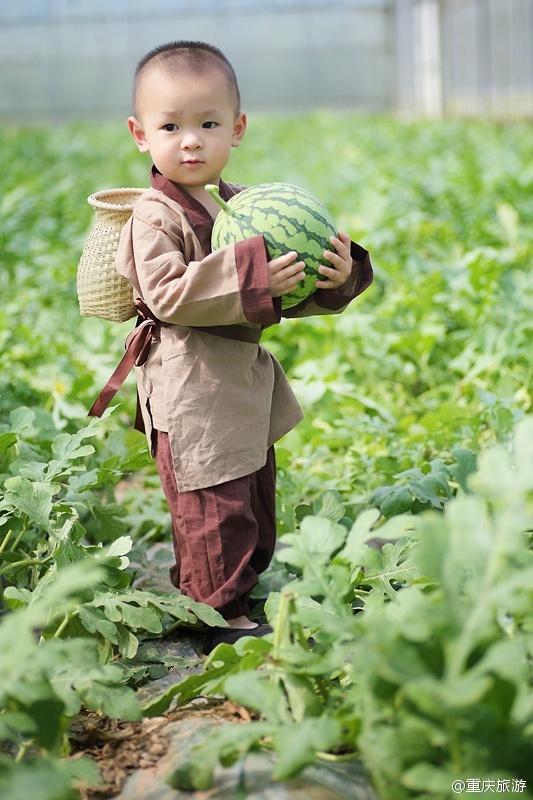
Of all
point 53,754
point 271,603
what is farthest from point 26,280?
point 53,754

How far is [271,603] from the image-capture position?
229cm

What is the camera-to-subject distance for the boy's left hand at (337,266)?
2516 millimetres

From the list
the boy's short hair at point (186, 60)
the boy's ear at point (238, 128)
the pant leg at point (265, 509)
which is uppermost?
the boy's short hair at point (186, 60)

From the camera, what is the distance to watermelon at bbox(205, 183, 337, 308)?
243cm

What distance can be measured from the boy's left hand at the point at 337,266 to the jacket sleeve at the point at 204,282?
17 centimetres

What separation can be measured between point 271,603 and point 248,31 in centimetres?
3423

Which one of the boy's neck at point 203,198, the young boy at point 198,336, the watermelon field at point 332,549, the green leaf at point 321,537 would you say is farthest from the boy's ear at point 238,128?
the green leaf at point 321,537

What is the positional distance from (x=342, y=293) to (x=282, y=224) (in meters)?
0.27

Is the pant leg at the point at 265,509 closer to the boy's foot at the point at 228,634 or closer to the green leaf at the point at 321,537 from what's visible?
the boy's foot at the point at 228,634

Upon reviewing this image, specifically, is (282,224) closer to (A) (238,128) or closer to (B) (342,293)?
(B) (342,293)

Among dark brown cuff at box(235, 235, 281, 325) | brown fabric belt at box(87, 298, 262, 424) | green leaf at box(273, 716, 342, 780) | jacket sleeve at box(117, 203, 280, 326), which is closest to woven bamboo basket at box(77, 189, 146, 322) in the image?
brown fabric belt at box(87, 298, 262, 424)

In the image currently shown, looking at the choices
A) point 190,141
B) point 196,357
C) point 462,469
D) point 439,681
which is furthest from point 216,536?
point 439,681

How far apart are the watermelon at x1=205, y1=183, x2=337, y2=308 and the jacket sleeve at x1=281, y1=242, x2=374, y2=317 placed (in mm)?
84

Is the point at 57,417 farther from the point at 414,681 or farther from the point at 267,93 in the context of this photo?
the point at 267,93
